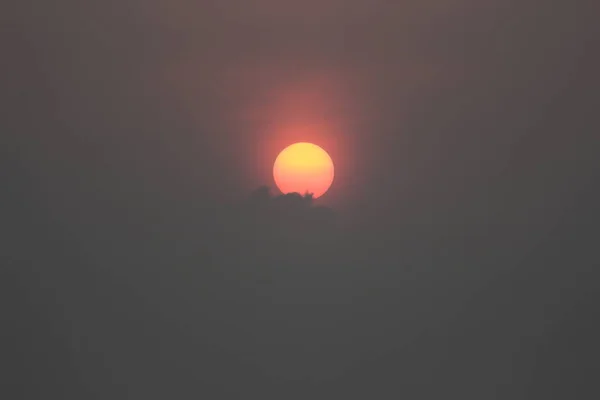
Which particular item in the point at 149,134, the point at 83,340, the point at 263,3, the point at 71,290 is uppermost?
the point at 263,3

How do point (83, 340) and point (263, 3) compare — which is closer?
point (263, 3)

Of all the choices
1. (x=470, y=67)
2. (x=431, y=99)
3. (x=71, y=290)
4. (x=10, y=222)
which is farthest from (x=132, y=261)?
(x=470, y=67)

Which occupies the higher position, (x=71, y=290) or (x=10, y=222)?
(x=10, y=222)

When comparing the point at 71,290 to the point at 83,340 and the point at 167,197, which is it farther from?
the point at 167,197

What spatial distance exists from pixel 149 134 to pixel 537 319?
2.37 metres

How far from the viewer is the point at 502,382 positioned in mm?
3373

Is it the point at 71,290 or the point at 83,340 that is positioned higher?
the point at 71,290

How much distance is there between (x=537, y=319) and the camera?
337cm

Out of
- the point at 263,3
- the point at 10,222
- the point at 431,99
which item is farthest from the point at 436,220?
the point at 10,222

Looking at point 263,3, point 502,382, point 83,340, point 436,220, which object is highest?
point 263,3

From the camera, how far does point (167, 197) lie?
3.26m

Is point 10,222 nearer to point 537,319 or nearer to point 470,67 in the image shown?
point 470,67

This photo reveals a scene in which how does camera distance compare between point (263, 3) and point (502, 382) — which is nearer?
point (263, 3)

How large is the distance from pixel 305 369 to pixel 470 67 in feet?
6.12
